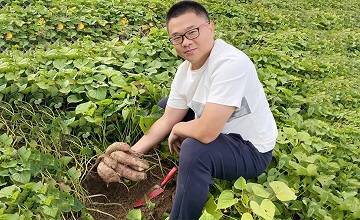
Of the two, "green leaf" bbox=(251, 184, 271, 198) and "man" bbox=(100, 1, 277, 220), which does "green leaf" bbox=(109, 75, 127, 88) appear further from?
"green leaf" bbox=(251, 184, 271, 198)

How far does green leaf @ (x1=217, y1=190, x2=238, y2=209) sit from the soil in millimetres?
347

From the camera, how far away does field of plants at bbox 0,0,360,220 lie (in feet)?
6.64

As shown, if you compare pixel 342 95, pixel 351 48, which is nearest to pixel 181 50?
pixel 342 95

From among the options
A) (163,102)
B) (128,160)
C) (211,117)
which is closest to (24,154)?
(128,160)

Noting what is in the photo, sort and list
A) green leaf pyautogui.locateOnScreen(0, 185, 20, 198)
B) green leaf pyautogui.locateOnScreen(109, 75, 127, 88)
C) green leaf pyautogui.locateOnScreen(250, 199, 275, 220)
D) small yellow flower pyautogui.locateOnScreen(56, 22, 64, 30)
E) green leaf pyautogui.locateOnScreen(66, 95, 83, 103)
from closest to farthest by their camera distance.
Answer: green leaf pyautogui.locateOnScreen(250, 199, 275, 220), green leaf pyautogui.locateOnScreen(0, 185, 20, 198), green leaf pyautogui.locateOnScreen(66, 95, 83, 103), green leaf pyautogui.locateOnScreen(109, 75, 127, 88), small yellow flower pyautogui.locateOnScreen(56, 22, 64, 30)

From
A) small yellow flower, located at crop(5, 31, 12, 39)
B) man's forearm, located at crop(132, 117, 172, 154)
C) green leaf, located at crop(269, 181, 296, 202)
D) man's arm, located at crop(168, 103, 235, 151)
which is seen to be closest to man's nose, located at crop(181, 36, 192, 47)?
man's arm, located at crop(168, 103, 235, 151)

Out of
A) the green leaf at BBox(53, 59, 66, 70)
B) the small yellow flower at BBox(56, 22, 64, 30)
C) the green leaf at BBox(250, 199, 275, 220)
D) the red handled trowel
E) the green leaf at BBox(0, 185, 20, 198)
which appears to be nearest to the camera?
the green leaf at BBox(250, 199, 275, 220)

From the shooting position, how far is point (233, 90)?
73.6 inches

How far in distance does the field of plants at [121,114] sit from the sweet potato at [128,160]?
0.65 ft

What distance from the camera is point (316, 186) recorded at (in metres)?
2.22

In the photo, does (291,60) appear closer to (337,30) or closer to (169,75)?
(169,75)

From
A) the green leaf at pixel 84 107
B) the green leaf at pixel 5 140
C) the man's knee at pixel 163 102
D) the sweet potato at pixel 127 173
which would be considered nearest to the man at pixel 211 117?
the sweet potato at pixel 127 173

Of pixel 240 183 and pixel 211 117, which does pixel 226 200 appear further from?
pixel 211 117

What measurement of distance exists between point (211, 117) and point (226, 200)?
0.39 metres
